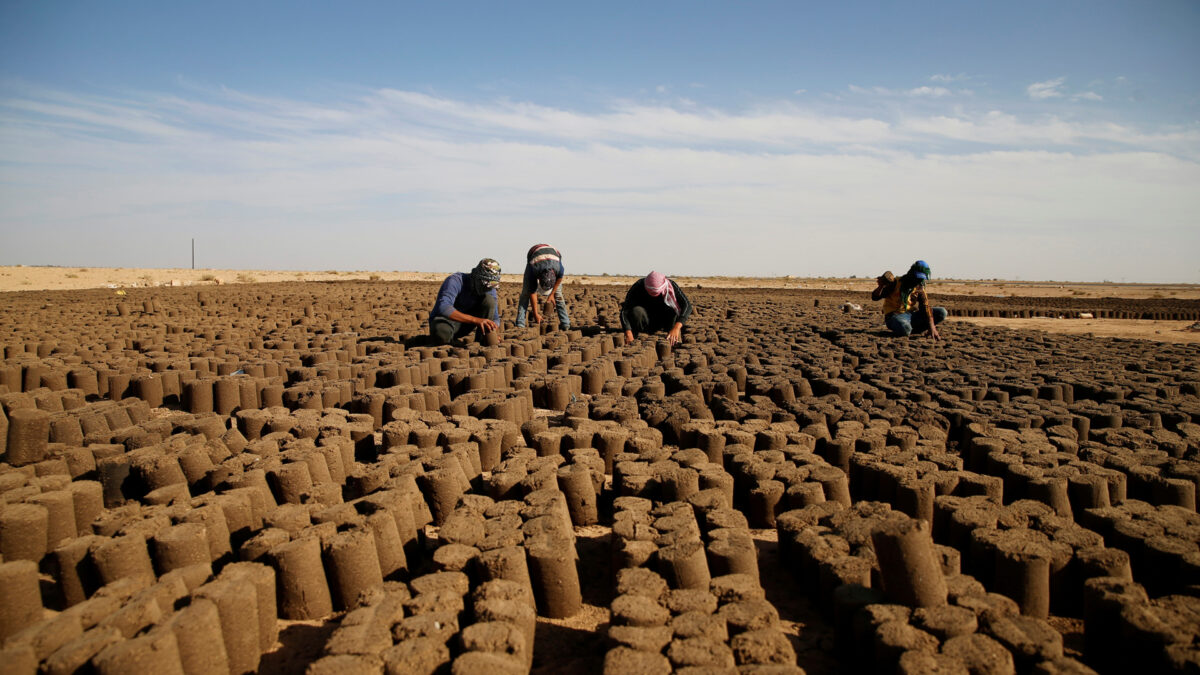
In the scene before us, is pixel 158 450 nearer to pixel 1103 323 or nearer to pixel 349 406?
pixel 349 406

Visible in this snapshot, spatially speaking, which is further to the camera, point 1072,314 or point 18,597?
point 1072,314

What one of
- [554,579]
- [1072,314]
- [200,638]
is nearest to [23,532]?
[200,638]

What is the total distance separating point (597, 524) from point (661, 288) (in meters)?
5.83

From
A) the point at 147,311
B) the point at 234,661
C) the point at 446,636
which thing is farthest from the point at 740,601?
the point at 147,311

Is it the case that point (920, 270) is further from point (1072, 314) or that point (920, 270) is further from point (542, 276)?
point (1072, 314)

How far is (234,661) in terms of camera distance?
254 centimetres

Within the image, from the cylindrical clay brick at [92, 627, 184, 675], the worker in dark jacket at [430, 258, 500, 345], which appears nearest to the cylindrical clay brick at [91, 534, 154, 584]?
the cylindrical clay brick at [92, 627, 184, 675]

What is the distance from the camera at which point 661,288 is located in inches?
373

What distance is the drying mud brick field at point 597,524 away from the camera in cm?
240

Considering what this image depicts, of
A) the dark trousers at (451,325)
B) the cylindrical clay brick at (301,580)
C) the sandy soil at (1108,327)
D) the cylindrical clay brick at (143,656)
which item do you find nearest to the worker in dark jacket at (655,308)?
the dark trousers at (451,325)

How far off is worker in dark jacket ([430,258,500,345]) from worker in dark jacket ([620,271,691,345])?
1884 millimetres

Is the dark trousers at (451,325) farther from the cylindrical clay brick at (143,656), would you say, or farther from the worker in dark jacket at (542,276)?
the cylindrical clay brick at (143,656)

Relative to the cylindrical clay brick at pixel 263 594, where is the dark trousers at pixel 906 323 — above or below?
above

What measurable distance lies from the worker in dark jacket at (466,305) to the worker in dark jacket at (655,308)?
1.88m
